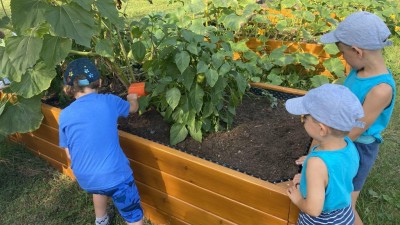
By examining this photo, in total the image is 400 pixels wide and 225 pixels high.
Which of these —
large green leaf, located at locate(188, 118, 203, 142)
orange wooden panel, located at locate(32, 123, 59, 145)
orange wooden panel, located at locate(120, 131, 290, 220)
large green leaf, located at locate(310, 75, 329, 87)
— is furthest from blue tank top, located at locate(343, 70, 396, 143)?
orange wooden panel, located at locate(32, 123, 59, 145)

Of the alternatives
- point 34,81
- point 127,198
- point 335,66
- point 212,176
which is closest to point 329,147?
point 212,176

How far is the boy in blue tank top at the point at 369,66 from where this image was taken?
184cm

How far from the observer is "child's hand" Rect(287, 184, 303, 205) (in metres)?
1.76

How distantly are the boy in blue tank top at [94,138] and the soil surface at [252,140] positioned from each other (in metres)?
0.45

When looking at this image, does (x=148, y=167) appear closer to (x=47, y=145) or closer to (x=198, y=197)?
(x=198, y=197)

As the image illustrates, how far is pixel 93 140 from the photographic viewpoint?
2.24m

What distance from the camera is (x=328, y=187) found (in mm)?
1616

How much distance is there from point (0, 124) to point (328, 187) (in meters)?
2.34

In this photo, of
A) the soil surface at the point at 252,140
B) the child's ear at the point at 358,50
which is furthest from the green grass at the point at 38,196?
the child's ear at the point at 358,50

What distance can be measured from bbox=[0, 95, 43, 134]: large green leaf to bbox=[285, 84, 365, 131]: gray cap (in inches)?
85.0

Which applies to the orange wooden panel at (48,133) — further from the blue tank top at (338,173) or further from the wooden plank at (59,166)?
the blue tank top at (338,173)

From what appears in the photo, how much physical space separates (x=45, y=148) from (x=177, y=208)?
1.45 m

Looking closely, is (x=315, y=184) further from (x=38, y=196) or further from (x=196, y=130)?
(x=38, y=196)

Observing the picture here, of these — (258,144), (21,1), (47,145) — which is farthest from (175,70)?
(47,145)
